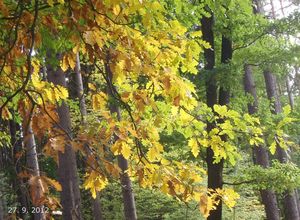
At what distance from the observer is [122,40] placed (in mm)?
1927

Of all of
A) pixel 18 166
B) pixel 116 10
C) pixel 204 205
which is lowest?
pixel 204 205

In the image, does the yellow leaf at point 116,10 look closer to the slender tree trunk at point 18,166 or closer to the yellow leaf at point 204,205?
the slender tree trunk at point 18,166

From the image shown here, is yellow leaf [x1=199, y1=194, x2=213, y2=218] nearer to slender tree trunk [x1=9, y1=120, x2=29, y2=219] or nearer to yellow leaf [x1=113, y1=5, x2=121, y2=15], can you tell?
slender tree trunk [x1=9, y1=120, x2=29, y2=219]

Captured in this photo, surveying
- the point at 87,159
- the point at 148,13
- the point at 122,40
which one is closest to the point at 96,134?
the point at 87,159

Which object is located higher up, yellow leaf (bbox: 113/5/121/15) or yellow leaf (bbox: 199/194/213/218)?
yellow leaf (bbox: 113/5/121/15)

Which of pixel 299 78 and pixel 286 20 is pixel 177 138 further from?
pixel 299 78

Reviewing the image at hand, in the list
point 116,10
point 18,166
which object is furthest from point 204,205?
point 18,166

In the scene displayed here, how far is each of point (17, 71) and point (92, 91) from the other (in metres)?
0.48

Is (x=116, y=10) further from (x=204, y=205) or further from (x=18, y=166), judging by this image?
(x=18, y=166)

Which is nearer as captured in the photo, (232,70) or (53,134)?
(53,134)

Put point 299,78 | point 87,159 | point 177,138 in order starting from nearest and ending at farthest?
point 87,159 < point 177,138 < point 299,78

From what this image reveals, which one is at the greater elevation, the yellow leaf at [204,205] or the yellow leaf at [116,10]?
the yellow leaf at [116,10]

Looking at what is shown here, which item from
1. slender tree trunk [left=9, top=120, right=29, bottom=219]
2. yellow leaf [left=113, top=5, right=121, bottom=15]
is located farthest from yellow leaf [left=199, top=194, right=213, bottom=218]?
yellow leaf [left=113, top=5, right=121, bottom=15]

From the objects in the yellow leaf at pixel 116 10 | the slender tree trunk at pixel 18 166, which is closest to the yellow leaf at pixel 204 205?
the slender tree trunk at pixel 18 166
